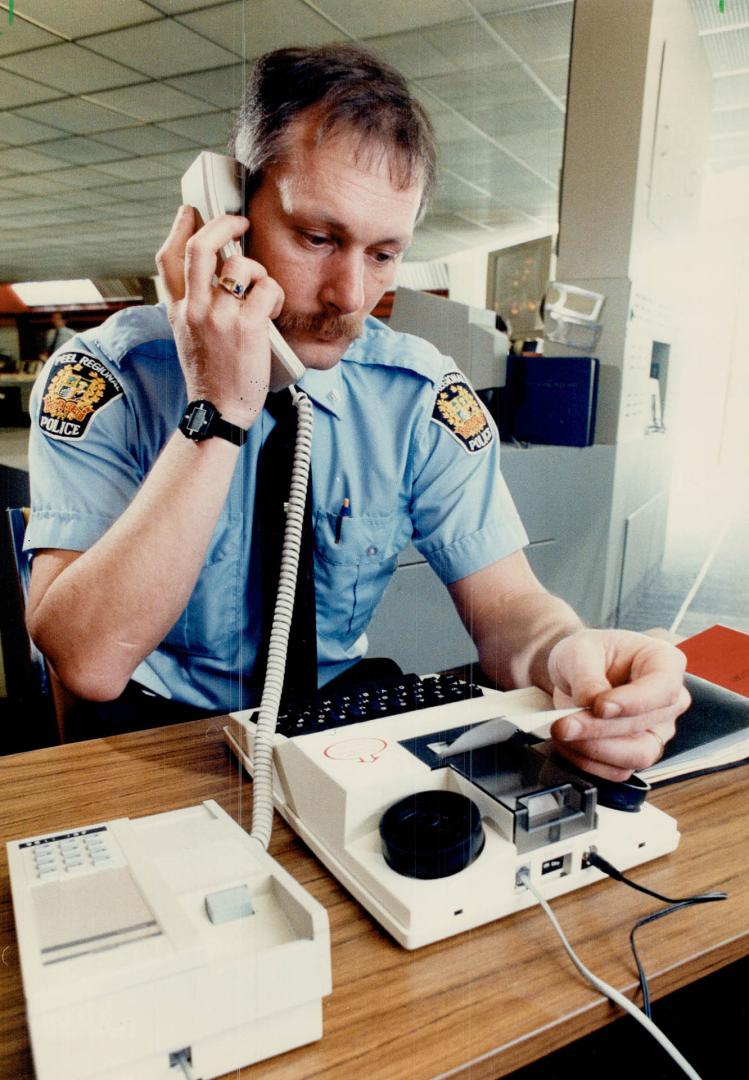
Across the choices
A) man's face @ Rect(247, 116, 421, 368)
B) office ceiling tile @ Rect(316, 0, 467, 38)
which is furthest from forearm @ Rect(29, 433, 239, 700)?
office ceiling tile @ Rect(316, 0, 467, 38)

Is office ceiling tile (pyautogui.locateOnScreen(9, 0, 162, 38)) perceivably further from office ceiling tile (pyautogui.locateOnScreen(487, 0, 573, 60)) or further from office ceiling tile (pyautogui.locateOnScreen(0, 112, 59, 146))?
office ceiling tile (pyautogui.locateOnScreen(487, 0, 573, 60))

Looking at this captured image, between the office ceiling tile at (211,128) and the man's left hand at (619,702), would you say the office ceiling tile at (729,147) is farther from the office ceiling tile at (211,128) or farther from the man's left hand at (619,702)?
the man's left hand at (619,702)

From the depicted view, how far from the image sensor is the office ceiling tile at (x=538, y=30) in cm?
310

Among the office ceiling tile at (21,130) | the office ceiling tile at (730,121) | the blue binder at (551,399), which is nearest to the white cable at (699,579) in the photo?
the blue binder at (551,399)

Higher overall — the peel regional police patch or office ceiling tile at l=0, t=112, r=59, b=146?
office ceiling tile at l=0, t=112, r=59, b=146

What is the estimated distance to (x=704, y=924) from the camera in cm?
50

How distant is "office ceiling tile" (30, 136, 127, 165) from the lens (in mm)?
2271

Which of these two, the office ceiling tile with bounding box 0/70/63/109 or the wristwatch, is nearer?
the wristwatch

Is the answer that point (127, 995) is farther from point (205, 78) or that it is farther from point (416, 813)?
point (205, 78)

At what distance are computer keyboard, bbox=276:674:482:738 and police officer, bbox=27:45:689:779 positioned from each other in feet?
0.35

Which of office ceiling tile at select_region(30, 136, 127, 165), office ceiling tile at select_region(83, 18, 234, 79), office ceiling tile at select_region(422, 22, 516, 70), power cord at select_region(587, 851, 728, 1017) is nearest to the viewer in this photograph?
power cord at select_region(587, 851, 728, 1017)

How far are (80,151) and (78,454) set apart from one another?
2.38 meters

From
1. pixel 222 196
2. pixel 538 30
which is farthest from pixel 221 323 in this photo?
pixel 538 30

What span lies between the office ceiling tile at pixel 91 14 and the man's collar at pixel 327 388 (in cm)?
43
